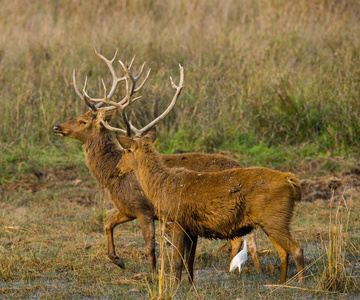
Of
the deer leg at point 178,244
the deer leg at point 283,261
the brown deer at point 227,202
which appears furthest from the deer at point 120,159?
the deer leg at point 283,261

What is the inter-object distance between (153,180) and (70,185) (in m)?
3.90

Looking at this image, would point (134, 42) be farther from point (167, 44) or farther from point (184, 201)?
point (184, 201)

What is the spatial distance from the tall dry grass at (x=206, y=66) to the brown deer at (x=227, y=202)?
4.51m

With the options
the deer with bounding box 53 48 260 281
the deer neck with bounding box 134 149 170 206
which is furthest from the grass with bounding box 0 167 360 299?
the deer neck with bounding box 134 149 170 206

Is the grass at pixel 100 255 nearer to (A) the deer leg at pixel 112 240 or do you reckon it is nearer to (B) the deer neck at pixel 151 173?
(A) the deer leg at pixel 112 240

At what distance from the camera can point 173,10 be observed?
1589 cm

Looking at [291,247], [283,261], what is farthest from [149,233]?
[291,247]

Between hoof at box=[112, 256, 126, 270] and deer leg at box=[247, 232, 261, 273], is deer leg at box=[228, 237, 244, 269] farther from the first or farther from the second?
hoof at box=[112, 256, 126, 270]

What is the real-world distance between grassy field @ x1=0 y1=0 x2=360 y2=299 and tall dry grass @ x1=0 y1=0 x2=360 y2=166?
3cm

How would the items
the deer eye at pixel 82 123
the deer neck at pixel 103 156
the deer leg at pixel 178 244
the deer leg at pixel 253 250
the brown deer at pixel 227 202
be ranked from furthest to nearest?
the deer eye at pixel 82 123, the deer neck at pixel 103 156, the deer leg at pixel 253 250, the deer leg at pixel 178 244, the brown deer at pixel 227 202

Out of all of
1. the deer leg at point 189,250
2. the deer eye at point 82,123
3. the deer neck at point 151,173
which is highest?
the deer neck at point 151,173

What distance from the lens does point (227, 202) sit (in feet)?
17.7

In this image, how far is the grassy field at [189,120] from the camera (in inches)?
235

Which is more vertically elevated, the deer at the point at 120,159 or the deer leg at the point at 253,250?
the deer at the point at 120,159
